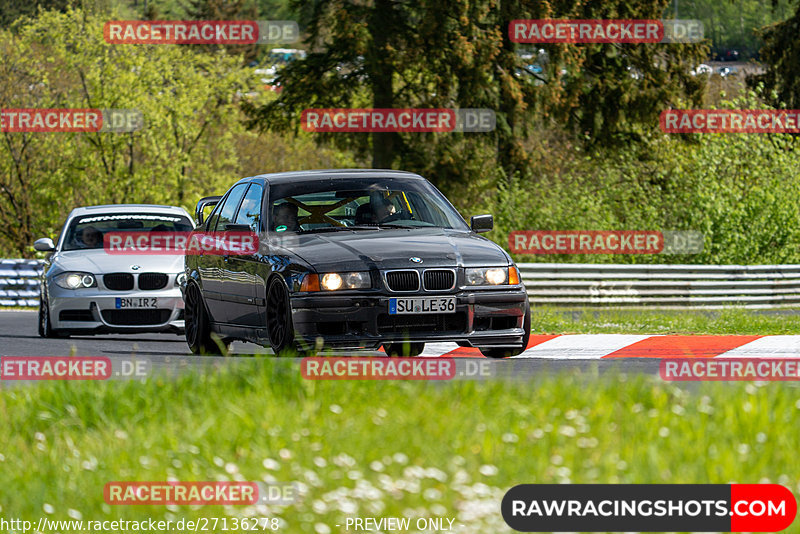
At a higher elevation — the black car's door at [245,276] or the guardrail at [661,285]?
the black car's door at [245,276]

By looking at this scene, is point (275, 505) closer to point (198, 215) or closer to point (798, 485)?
point (798, 485)

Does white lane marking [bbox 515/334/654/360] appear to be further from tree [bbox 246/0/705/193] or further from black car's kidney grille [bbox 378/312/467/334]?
tree [bbox 246/0/705/193]

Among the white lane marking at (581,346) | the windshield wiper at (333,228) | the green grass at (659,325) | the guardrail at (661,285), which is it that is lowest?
the guardrail at (661,285)

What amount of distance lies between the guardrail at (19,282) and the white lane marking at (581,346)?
17.3m

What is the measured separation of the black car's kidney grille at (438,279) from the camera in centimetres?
1059

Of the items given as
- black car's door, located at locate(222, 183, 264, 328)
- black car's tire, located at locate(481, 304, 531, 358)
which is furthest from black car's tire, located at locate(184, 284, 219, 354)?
black car's tire, located at locate(481, 304, 531, 358)

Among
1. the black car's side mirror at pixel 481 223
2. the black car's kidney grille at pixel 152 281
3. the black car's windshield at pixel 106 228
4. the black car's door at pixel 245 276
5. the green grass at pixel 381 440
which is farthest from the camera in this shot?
the black car's windshield at pixel 106 228

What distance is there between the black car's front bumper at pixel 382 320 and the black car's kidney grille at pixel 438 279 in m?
0.07

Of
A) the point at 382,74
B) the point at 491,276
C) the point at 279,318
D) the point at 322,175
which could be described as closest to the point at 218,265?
the point at 322,175

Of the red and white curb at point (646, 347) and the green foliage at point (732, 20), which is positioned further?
the green foliage at point (732, 20)

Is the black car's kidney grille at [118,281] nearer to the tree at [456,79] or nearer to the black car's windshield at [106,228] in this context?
the black car's windshield at [106,228]

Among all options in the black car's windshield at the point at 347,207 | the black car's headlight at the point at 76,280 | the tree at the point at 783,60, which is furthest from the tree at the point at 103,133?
the black car's windshield at the point at 347,207

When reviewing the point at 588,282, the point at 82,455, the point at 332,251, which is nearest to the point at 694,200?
the point at 588,282

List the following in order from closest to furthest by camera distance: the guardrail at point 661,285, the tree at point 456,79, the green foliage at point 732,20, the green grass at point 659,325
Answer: the green grass at point 659,325 → the guardrail at point 661,285 → the tree at point 456,79 → the green foliage at point 732,20
